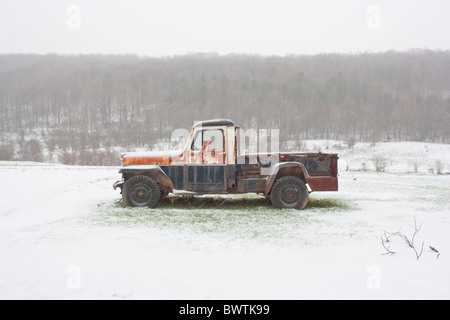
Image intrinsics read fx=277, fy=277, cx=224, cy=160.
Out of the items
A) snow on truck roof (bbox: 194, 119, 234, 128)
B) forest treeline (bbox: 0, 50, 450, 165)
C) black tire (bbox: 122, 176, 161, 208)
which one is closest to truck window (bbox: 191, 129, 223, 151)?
snow on truck roof (bbox: 194, 119, 234, 128)

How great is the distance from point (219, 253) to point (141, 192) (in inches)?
156

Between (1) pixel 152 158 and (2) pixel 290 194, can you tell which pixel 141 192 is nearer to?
(1) pixel 152 158

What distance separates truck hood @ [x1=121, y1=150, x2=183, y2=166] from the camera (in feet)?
24.7

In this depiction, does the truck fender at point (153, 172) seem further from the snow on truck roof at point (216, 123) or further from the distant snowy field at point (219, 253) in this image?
the snow on truck roof at point (216, 123)

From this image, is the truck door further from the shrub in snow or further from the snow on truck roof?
the shrub in snow

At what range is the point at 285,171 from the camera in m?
7.41

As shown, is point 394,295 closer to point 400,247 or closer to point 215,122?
point 400,247

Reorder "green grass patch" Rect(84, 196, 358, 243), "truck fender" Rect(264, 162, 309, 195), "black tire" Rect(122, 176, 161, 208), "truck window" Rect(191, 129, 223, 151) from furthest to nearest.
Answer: "truck window" Rect(191, 129, 223, 151)
"black tire" Rect(122, 176, 161, 208)
"truck fender" Rect(264, 162, 309, 195)
"green grass patch" Rect(84, 196, 358, 243)

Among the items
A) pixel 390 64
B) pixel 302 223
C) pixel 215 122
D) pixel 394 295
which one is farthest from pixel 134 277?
pixel 390 64

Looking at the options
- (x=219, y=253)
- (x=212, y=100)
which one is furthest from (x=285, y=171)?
(x=212, y=100)

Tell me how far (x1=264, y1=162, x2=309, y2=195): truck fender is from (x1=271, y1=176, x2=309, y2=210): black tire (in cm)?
16

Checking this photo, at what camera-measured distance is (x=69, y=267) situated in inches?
143

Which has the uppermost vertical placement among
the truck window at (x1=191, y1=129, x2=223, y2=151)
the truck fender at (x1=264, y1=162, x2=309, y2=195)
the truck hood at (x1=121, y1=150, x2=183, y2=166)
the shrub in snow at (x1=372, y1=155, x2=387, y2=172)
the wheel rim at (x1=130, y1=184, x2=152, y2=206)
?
the truck window at (x1=191, y1=129, x2=223, y2=151)
